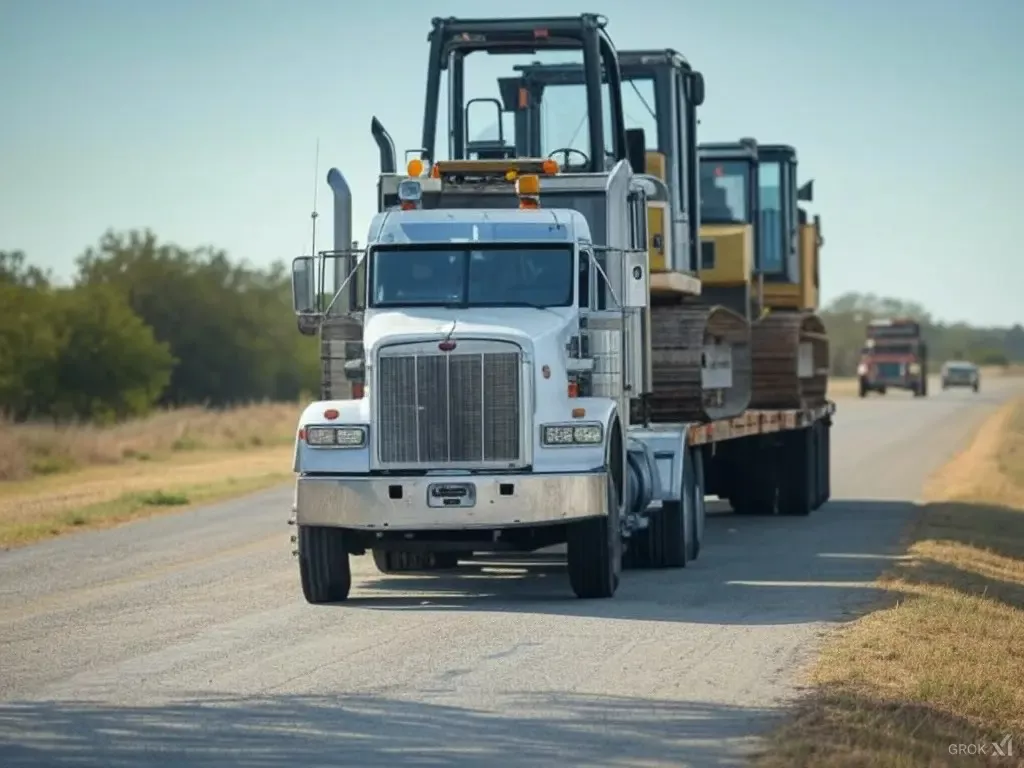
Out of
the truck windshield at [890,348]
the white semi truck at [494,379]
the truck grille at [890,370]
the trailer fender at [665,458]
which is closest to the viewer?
the white semi truck at [494,379]

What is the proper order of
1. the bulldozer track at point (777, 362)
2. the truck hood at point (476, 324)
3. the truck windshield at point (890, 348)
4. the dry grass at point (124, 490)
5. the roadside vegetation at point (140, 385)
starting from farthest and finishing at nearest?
the truck windshield at point (890, 348)
the roadside vegetation at point (140, 385)
the dry grass at point (124, 490)
the bulldozer track at point (777, 362)
the truck hood at point (476, 324)

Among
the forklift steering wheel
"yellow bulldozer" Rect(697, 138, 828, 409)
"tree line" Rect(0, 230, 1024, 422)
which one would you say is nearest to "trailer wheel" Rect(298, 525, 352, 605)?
the forklift steering wheel

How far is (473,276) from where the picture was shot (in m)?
17.1

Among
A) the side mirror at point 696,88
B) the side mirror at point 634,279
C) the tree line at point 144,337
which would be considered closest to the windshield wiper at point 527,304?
the side mirror at point 634,279

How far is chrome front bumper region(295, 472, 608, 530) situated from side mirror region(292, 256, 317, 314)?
1.61 metres

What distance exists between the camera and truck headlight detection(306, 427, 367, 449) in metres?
16.1

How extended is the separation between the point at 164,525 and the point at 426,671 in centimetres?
1440

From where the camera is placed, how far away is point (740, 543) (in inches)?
906

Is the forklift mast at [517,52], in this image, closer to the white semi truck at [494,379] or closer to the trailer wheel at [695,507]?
the white semi truck at [494,379]

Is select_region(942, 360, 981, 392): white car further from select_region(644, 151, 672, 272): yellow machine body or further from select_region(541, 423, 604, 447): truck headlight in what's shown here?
select_region(541, 423, 604, 447): truck headlight

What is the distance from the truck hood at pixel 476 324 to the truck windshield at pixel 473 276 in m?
0.13

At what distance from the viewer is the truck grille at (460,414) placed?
52.5 feet

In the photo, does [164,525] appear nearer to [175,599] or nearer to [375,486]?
[175,599]

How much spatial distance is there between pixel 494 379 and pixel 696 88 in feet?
30.5
